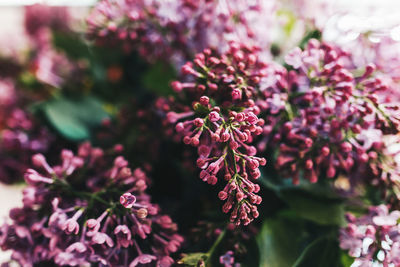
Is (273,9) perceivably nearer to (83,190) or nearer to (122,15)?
(122,15)

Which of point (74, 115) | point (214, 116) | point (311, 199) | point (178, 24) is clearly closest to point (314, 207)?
point (311, 199)

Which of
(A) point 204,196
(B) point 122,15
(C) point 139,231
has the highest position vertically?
(B) point 122,15

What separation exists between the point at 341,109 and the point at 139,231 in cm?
32

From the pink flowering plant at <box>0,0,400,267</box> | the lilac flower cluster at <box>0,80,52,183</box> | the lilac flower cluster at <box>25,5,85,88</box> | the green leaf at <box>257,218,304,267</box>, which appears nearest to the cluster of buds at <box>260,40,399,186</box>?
the pink flowering plant at <box>0,0,400,267</box>

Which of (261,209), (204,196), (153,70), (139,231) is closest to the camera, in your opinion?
(139,231)

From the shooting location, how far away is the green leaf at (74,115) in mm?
717

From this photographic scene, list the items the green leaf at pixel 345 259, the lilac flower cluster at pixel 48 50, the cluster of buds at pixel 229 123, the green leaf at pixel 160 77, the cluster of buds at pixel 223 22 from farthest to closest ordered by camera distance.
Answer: the lilac flower cluster at pixel 48 50 < the green leaf at pixel 160 77 < the cluster of buds at pixel 223 22 < the green leaf at pixel 345 259 < the cluster of buds at pixel 229 123

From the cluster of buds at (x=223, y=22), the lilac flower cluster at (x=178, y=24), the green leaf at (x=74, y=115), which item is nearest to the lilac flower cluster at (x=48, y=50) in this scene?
the green leaf at (x=74, y=115)

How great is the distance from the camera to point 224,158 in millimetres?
440

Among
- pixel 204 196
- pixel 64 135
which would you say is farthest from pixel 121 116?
pixel 204 196

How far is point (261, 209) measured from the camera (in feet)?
1.94

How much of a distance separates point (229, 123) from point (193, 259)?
19cm

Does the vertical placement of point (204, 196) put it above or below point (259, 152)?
below

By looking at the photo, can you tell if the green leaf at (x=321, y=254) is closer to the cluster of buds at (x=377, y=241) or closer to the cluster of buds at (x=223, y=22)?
the cluster of buds at (x=377, y=241)
